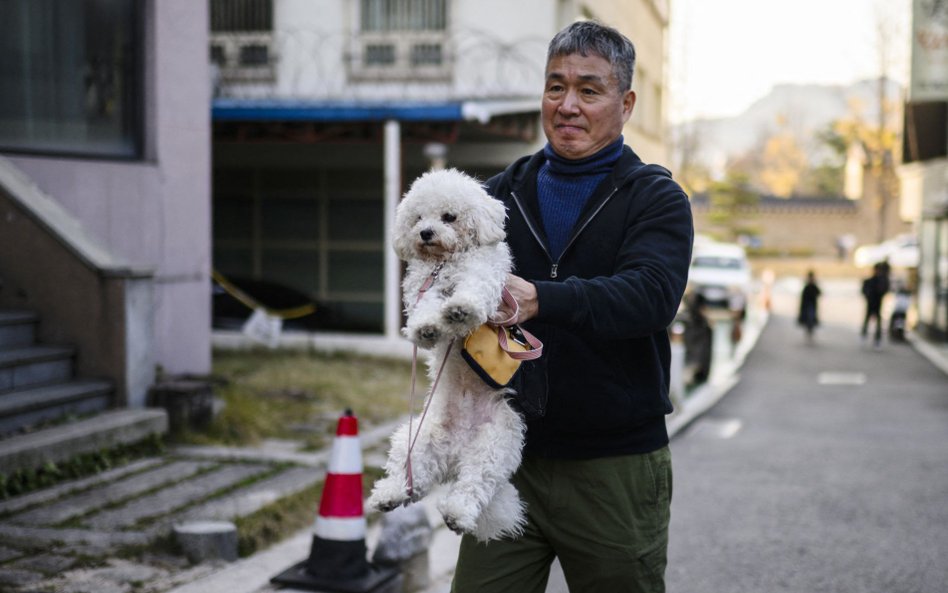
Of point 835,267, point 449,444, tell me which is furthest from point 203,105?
point 835,267

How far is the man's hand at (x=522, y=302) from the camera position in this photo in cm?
246

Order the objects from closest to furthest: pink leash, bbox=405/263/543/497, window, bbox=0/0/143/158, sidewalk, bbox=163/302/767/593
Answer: pink leash, bbox=405/263/543/497 < sidewalk, bbox=163/302/767/593 < window, bbox=0/0/143/158

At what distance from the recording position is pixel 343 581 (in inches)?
199

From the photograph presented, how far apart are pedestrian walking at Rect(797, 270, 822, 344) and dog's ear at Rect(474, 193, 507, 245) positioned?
73.7 feet

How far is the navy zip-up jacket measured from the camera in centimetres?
264

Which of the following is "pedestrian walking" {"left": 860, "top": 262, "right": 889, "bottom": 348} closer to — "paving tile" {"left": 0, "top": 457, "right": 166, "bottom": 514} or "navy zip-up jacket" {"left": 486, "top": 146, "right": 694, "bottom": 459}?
"paving tile" {"left": 0, "top": 457, "right": 166, "bottom": 514}

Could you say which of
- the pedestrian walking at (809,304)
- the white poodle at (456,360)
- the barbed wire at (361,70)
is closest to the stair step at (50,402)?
the white poodle at (456,360)

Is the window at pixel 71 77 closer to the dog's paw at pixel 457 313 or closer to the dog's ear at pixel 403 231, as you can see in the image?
the dog's ear at pixel 403 231

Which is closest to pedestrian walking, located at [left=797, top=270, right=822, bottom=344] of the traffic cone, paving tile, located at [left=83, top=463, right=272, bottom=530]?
paving tile, located at [left=83, top=463, right=272, bottom=530]

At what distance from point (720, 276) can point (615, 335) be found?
1136 inches

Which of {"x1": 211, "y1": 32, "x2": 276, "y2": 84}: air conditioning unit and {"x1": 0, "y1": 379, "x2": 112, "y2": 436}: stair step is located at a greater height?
{"x1": 211, "y1": 32, "x2": 276, "y2": 84}: air conditioning unit

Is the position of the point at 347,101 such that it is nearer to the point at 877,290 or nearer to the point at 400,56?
the point at 400,56

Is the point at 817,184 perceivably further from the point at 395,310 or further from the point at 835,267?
the point at 395,310

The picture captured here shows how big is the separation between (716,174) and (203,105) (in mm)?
74532
